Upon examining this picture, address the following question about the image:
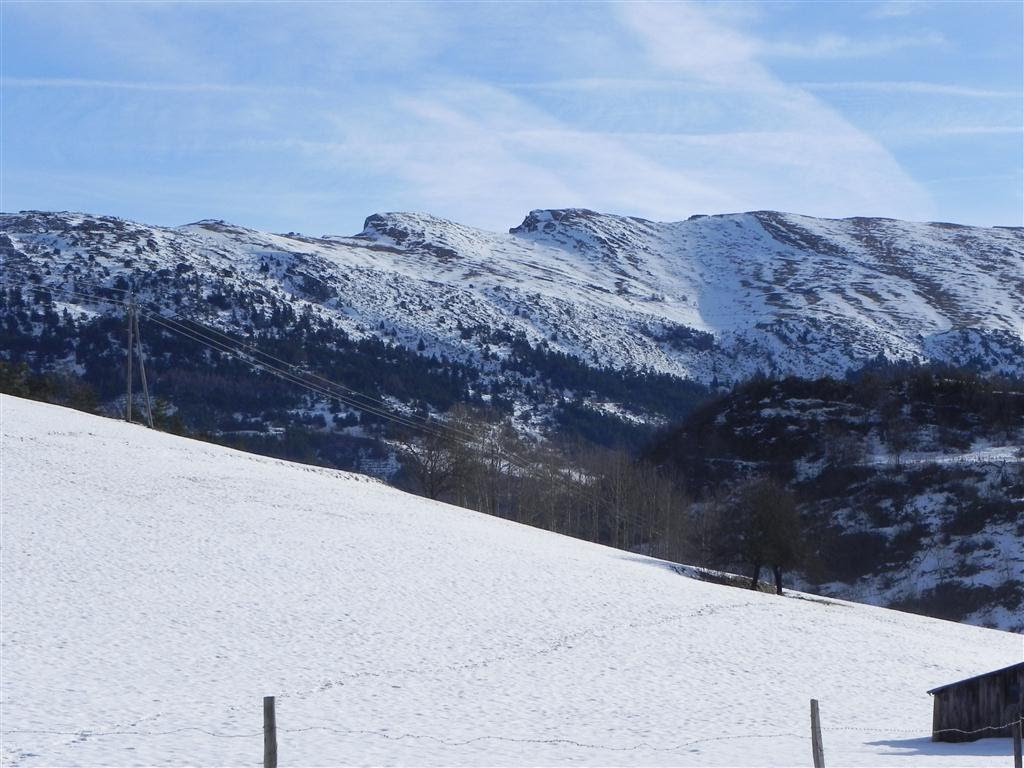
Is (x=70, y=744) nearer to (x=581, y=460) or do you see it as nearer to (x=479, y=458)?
(x=479, y=458)

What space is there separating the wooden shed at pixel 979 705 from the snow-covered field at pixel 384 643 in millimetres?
574

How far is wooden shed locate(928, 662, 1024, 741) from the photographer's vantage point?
23.4 m

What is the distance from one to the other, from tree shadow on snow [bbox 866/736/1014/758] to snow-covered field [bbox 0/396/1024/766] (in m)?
0.13

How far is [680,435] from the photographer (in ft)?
391

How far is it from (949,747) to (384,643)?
16.6 metres

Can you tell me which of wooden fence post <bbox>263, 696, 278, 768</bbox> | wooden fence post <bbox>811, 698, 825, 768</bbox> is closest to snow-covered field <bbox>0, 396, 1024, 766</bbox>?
wooden fence post <bbox>811, 698, 825, 768</bbox>

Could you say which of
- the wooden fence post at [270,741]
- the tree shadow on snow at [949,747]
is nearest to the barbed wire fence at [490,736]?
the tree shadow on snow at [949,747]

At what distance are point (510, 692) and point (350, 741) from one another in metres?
7.11

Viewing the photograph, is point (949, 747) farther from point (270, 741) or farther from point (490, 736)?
point (270, 741)

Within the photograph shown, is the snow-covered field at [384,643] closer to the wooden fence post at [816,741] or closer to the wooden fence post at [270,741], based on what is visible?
the wooden fence post at [816,741]

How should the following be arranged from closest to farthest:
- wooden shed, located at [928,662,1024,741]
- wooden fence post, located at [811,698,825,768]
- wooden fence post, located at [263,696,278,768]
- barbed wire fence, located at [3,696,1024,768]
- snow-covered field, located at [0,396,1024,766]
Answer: wooden fence post, located at [263,696,278,768]
wooden fence post, located at [811,698,825,768]
barbed wire fence, located at [3,696,1024,768]
snow-covered field, located at [0,396,1024,766]
wooden shed, located at [928,662,1024,741]

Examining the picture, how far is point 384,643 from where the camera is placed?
3419 centimetres

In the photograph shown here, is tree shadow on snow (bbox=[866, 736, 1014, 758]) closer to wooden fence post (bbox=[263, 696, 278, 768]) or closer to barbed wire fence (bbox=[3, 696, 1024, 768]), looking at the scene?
barbed wire fence (bbox=[3, 696, 1024, 768])

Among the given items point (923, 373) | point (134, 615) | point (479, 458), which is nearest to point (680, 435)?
point (923, 373)
